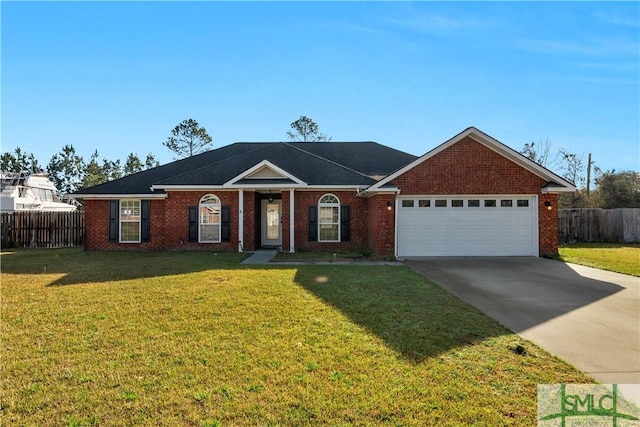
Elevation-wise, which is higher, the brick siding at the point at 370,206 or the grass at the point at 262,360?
the brick siding at the point at 370,206

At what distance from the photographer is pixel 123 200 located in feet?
51.5

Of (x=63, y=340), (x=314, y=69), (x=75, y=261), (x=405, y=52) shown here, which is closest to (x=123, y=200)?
(x=75, y=261)

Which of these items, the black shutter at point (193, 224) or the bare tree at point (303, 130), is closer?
the black shutter at point (193, 224)

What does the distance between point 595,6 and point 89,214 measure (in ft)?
65.7

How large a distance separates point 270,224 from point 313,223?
292 centimetres

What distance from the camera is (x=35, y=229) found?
18.2 meters

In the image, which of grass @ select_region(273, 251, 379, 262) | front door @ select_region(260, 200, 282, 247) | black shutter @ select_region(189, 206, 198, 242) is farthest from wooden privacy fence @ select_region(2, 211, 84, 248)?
grass @ select_region(273, 251, 379, 262)

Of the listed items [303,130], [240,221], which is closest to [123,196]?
[240,221]

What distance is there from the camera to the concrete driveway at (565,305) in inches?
161

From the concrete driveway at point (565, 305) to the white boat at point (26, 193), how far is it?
103ft

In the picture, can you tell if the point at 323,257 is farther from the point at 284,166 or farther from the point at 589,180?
the point at 589,180

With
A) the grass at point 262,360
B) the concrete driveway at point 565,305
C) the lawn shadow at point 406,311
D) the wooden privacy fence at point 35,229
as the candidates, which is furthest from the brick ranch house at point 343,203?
the grass at point 262,360

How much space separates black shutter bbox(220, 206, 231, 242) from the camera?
593 inches

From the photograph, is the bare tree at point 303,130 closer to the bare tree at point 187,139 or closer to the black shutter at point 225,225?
the bare tree at point 187,139
